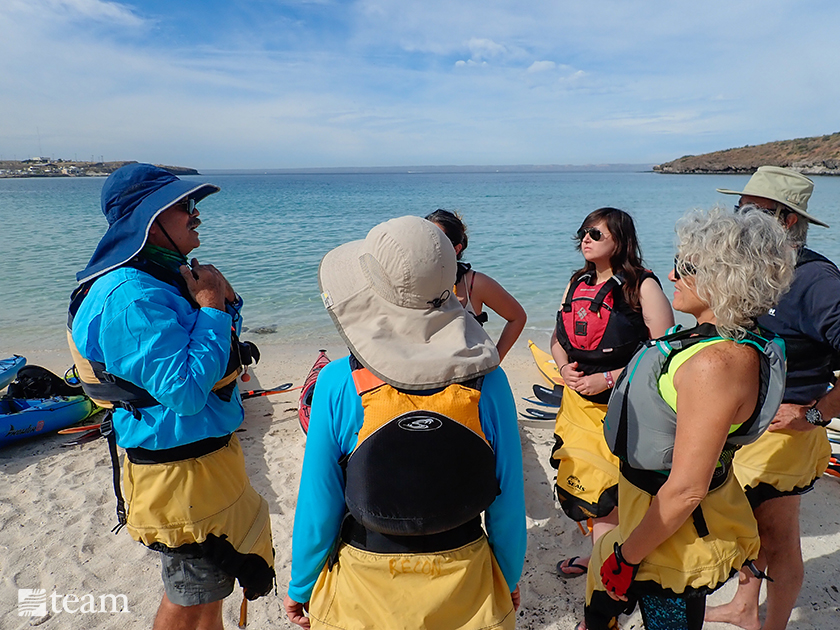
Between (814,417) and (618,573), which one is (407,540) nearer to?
(618,573)

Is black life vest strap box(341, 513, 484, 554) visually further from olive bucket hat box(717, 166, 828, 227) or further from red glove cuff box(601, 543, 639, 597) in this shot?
olive bucket hat box(717, 166, 828, 227)

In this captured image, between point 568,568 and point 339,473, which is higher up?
point 339,473

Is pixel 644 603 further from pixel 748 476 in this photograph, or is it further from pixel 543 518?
pixel 543 518

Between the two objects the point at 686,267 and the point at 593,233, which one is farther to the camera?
the point at 593,233

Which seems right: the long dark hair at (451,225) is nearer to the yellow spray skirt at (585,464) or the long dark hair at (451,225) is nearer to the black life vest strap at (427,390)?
the yellow spray skirt at (585,464)

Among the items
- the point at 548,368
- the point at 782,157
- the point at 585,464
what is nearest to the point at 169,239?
the point at 585,464

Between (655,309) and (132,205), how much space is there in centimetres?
285

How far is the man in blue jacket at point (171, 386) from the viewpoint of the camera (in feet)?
6.66

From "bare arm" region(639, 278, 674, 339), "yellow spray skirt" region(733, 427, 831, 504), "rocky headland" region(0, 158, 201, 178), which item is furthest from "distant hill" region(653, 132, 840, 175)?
"rocky headland" region(0, 158, 201, 178)

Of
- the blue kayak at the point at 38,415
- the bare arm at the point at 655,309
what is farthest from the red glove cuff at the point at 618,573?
the blue kayak at the point at 38,415

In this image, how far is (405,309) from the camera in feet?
4.81

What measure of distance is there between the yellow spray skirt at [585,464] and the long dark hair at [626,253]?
0.73 meters

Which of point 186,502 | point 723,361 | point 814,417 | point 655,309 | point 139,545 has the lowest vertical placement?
point 139,545

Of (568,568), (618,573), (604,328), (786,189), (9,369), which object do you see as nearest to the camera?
(618,573)
